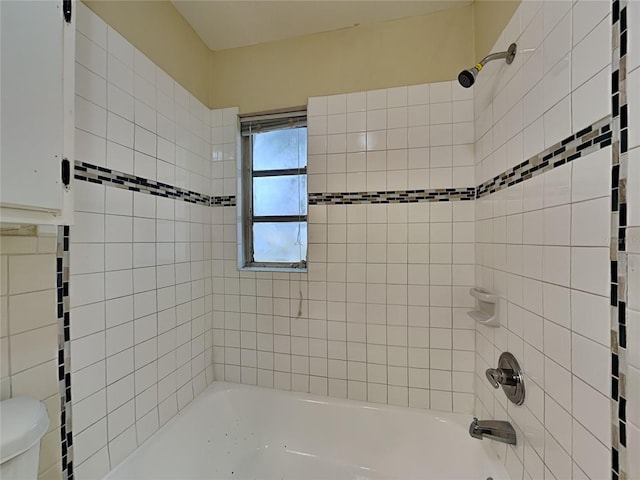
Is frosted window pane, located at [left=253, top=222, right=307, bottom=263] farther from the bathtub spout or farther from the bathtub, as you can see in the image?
the bathtub spout

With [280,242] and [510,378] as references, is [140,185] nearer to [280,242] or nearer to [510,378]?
[280,242]

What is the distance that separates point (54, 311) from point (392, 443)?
1728mm

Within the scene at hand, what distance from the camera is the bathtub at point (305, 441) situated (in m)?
1.45

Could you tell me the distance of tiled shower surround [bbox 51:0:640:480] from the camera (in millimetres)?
753

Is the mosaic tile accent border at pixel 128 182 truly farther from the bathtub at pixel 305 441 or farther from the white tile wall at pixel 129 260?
the bathtub at pixel 305 441

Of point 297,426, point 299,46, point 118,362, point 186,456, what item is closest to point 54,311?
point 118,362

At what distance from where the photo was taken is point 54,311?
38.6 inches

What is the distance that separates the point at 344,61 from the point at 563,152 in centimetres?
137

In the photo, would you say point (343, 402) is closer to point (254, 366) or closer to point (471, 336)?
point (254, 366)

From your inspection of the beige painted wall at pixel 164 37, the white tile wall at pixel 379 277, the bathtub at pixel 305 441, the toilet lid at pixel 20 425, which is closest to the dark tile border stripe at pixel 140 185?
the white tile wall at pixel 379 277

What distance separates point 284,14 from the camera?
64.4 inches

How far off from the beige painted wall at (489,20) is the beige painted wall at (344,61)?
57mm

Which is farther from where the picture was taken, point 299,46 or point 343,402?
point 299,46

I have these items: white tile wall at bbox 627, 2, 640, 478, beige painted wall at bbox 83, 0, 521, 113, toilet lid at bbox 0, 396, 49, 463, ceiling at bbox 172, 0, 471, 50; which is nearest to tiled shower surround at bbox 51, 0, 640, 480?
white tile wall at bbox 627, 2, 640, 478
